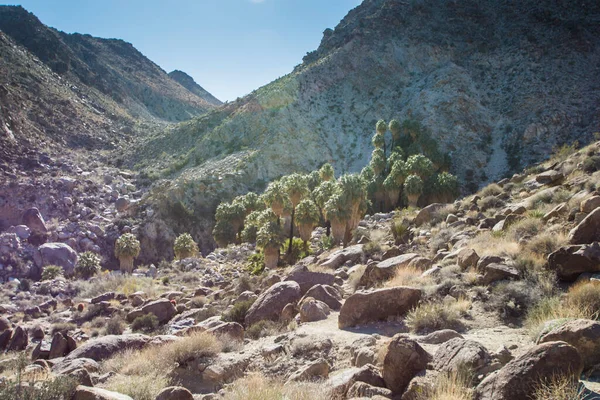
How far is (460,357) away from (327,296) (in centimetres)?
742

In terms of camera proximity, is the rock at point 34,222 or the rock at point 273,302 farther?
the rock at point 34,222

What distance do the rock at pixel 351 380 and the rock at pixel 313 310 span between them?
4.86 meters

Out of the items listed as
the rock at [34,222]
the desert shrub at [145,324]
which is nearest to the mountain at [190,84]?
the rock at [34,222]

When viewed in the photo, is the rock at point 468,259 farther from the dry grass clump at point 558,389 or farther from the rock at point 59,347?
the rock at point 59,347

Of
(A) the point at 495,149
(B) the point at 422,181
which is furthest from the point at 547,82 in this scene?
(B) the point at 422,181

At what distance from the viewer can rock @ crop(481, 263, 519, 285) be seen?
10.1 metres

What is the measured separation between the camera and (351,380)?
22.1 feet

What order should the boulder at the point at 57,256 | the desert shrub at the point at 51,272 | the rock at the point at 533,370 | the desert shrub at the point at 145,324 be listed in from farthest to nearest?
the boulder at the point at 57,256, the desert shrub at the point at 51,272, the desert shrub at the point at 145,324, the rock at the point at 533,370

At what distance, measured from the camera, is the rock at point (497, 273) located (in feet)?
33.1

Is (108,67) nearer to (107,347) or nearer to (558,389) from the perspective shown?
(107,347)

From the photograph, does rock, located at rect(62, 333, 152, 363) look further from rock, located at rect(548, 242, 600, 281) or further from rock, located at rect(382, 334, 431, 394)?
rock, located at rect(548, 242, 600, 281)

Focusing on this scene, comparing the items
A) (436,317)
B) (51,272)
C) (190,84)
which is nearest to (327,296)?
(436,317)

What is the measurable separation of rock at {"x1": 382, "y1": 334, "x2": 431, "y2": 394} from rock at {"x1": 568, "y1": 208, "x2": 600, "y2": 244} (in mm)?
5839

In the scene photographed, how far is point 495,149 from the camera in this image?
194 ft
